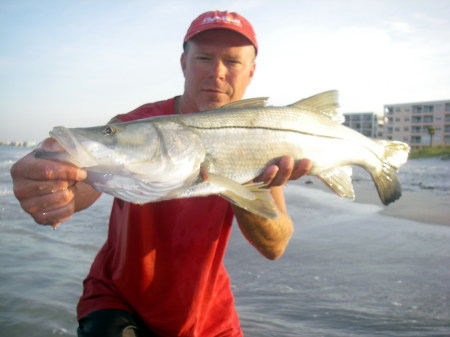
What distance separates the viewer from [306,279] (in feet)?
16.3

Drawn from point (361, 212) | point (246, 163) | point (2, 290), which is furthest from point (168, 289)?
point (361, 212)

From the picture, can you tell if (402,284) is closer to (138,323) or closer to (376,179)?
(376,179)

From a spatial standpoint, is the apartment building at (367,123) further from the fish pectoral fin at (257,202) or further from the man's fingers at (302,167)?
the fish pectoral fin at (257,202)

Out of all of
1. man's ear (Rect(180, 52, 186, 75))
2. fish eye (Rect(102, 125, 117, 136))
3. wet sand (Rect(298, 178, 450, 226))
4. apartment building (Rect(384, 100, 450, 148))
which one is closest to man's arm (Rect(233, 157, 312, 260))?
fish eye (Rect(102, 125, 117, 136))

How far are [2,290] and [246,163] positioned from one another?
3.39 meters

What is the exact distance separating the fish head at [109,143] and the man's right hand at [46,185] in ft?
0.28

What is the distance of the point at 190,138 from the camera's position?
94.0 inches

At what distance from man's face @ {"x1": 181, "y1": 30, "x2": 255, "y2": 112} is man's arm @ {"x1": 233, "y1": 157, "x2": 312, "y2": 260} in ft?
3.12

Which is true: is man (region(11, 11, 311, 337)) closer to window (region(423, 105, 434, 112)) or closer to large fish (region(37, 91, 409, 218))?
large fish (region(37, 91, 409, 218))

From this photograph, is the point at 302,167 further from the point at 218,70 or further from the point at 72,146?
the point at 72,146

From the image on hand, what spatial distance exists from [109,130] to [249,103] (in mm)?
984

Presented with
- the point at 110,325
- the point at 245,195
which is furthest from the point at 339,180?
the point at 110,325

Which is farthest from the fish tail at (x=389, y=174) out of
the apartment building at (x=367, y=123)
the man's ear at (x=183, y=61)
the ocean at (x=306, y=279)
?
the apartment building at (x=367, y=123)

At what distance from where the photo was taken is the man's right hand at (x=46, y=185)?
1.94 m
